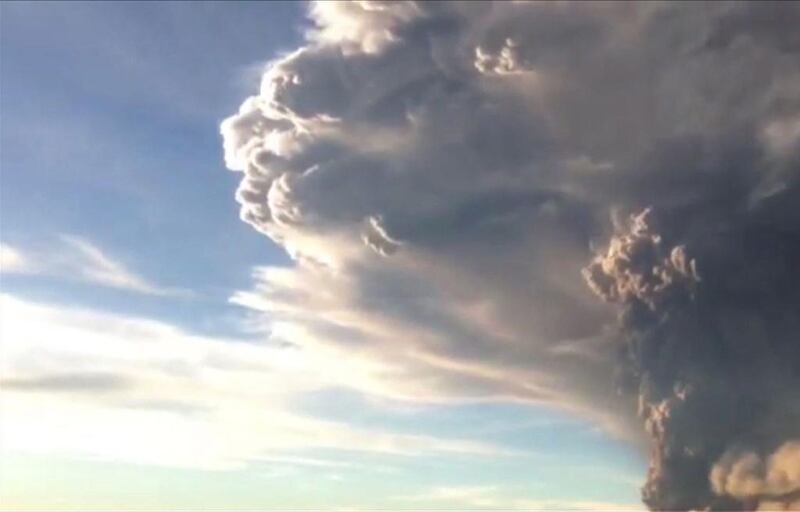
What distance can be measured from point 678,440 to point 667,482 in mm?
4191

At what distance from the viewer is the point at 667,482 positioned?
217ft

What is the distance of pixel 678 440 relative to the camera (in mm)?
63031
